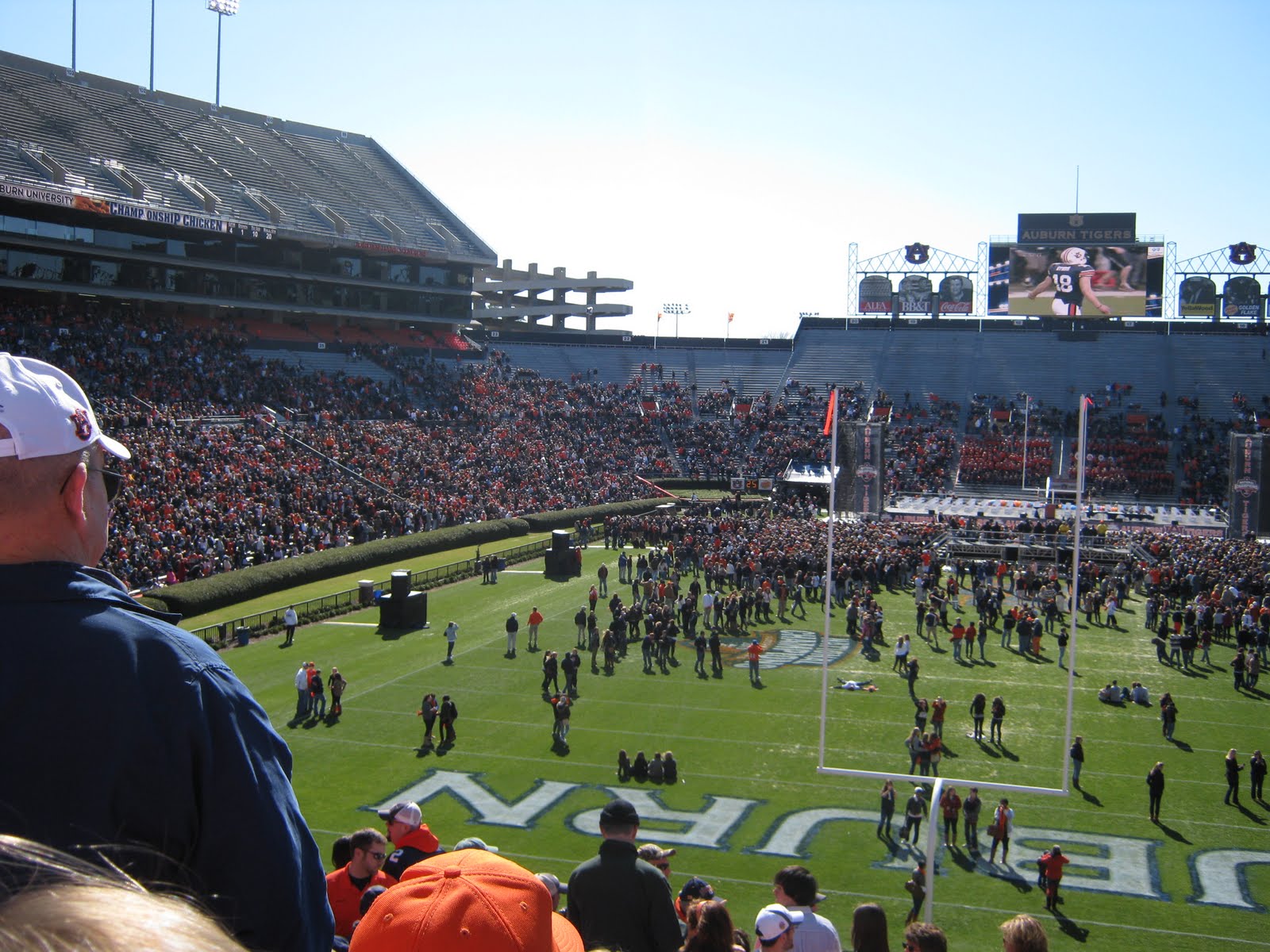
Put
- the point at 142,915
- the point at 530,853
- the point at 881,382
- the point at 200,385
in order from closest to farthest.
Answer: the point at 142,915, the point at 530,853, the point at 200,385, the point at 881,382

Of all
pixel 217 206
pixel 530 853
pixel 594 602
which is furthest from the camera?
pixel 217 206

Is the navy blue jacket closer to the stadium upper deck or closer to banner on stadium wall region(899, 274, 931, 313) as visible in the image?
the stadium upper deck

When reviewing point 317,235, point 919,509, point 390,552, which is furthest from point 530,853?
point 317,235

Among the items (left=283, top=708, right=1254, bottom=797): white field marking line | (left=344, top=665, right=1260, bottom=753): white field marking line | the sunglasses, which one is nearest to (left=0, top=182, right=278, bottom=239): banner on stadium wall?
(left=344, top=665, right=1260, bottom=753): white field marking line

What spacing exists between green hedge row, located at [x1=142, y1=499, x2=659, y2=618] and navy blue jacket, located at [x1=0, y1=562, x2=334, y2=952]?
23196 millimetres

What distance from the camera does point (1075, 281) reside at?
67.8 metres

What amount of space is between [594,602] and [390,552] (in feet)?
32.0

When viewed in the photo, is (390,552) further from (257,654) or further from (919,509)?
(919,509)

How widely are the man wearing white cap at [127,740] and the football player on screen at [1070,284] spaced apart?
234 ft

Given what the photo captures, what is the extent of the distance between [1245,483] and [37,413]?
4997cm

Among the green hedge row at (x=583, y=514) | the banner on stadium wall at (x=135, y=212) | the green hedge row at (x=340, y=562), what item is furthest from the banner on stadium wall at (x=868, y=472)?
the banner on stadium wall at (x=135, y=212)

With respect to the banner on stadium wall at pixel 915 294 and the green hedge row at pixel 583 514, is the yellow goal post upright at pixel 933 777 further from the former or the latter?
the banner on stadium wall at pixel 915 294

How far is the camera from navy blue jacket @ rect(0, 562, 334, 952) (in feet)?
6.45

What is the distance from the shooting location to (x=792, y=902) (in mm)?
6281
